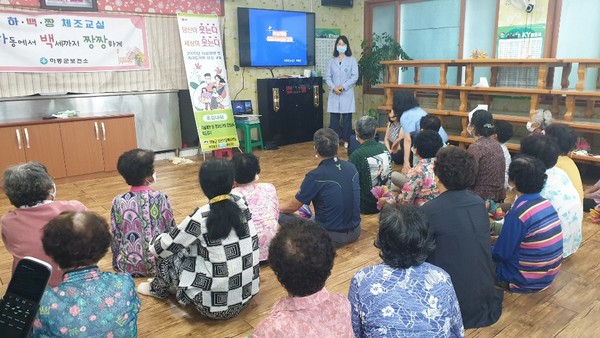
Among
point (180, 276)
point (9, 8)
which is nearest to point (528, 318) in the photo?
point (180, 276)

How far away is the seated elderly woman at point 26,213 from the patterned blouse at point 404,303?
1.31m

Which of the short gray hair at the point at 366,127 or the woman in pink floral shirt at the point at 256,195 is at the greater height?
the short gray hair at the point at 366,127

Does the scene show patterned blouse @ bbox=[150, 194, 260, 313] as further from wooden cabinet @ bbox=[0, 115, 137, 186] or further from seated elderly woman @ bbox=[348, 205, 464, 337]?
wooden cabinet @ bbox=[0, 115, 137, 186]

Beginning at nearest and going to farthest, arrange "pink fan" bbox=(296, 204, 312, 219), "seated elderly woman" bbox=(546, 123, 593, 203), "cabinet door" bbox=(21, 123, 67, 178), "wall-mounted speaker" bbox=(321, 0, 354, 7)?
"seated elderly woman" bbox=(546, 123, 593, 203) → "pink fan" bbox=(296, 204, 312, 219) → "cabinet door" bbox=(21, 123, 67, 178) → "wall-mounted speaker" bbox=(321, 0, 354, 7)

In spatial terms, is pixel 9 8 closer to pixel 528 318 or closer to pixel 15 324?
pixel 15 324

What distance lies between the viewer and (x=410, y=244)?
1373mm

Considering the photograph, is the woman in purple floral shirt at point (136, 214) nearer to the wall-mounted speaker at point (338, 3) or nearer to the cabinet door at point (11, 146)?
the cabinet door at point (11, 146)

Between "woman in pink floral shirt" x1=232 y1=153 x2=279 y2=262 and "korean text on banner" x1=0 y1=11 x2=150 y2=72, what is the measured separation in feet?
11.4

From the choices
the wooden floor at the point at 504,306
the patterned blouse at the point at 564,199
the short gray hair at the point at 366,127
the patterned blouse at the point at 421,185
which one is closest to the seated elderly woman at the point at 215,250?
the wooden floor at the point at 504,306

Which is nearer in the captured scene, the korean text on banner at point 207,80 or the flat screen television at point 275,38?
the korean text on banner at point 207,80

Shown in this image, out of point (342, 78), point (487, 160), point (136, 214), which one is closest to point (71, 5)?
point (342, 78)

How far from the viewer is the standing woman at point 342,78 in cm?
631

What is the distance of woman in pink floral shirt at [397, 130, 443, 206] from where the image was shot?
9.36 feet

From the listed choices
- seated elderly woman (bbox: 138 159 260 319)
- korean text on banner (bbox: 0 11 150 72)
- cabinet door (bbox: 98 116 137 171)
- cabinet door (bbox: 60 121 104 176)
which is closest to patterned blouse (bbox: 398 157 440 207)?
seated elderly woman (bbox: 138 159 260 319)
